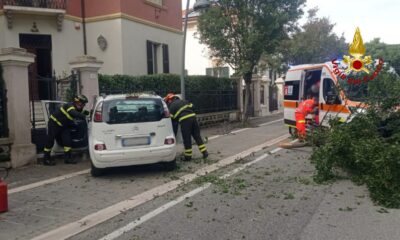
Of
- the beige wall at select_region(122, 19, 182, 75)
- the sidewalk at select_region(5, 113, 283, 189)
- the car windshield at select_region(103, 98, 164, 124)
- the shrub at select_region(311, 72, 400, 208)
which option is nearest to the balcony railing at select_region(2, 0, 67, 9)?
the beige wall at select_region(122, 19, 182, 75)

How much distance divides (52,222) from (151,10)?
15.9m

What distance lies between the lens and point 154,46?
21.2 metres

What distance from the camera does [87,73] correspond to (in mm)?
12062

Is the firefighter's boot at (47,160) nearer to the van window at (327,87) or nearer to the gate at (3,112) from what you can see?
the gate at (3,112)

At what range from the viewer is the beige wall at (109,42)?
18469 millimetres

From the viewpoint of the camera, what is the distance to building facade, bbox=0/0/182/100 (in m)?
16.7

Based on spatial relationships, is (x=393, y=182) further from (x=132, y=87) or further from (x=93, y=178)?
(x=132, y=87)

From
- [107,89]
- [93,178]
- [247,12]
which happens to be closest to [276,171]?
[93,178]

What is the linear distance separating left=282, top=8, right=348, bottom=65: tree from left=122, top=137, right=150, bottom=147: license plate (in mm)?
25930

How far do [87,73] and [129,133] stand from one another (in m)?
4.15

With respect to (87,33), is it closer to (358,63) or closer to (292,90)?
(292,90)

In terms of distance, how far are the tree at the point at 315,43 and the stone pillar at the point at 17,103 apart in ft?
83.3

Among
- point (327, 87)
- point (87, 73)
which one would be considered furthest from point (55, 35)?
point (327, 87)

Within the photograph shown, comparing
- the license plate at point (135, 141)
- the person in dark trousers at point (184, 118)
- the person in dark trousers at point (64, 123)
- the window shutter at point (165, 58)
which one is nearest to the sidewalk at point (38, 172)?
the person in dark trousers at point (64, 123)
